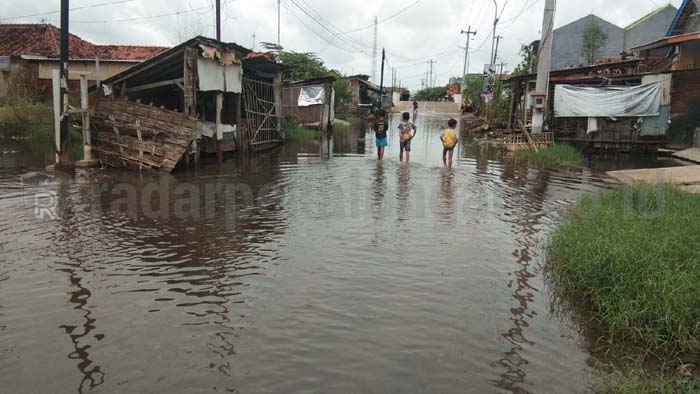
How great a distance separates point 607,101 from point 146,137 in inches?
622

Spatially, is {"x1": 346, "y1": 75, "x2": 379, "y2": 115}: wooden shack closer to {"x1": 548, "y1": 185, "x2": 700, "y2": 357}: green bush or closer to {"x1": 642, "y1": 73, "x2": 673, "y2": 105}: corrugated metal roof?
{"x1": 642, "y1": 73, "x2": 673, "y2": 105}: corrugated metal roof

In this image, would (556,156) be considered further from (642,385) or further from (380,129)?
(642,385)

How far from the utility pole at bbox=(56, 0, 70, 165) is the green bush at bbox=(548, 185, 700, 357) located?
11742 millimetres

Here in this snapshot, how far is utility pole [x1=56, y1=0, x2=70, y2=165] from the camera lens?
1230 cm

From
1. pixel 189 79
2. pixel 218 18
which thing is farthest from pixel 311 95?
pixel 189 79

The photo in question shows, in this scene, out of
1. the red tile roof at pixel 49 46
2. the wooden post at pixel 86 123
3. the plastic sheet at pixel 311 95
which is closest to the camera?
the wooden post at pixel 86 123

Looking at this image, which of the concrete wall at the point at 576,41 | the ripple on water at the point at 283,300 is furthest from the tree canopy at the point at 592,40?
the ripple on water at the point at 283,300

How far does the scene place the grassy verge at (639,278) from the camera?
418cm

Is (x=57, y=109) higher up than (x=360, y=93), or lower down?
lower down

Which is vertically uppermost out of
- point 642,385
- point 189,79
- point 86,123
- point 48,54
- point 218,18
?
point 218,18

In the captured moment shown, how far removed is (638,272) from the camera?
4.83 meters

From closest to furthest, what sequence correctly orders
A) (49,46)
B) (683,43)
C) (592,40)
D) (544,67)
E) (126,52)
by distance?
(544,67) → (683,43) → (49,46) → (126,52) → (592,40)

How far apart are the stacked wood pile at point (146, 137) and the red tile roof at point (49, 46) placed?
604 inches

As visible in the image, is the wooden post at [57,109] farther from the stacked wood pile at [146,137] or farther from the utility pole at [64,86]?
the stacked wood pile at [146,137]
